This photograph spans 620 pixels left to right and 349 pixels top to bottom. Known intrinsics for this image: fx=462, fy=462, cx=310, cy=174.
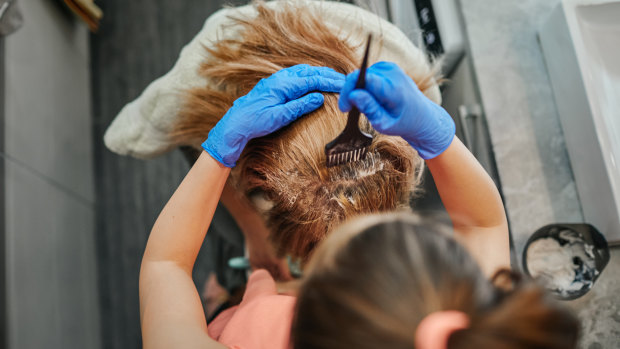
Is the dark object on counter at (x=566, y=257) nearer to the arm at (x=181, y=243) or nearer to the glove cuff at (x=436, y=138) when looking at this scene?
the glove cuff at (x=436, y=138)

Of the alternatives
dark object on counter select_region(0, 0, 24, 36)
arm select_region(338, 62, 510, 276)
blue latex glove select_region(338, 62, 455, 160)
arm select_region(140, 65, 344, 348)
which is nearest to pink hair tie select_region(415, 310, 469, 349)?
arm select_region(338, 62, 510, 276)

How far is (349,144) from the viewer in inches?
28.1

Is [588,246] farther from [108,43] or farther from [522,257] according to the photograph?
[108,43]

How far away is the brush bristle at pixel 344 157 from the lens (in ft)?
2.36

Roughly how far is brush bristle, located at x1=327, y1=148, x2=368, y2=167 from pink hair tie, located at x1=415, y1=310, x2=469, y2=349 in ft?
1.07

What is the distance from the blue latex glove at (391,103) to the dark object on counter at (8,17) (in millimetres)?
935

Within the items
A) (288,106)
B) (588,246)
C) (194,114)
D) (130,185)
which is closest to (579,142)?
(588,246)

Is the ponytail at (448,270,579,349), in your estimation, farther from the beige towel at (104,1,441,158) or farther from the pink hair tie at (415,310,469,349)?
the beige towel at (104,1,441,158)

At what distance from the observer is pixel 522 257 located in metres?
1.08

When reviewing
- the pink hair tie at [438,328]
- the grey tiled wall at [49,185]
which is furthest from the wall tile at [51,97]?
the pink hair tie at [438,328]

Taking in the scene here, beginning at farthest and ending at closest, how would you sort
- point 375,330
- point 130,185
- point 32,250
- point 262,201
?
point 130,185 < point 32,250 < point 262,201 < point 375,330

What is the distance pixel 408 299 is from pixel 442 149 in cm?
36

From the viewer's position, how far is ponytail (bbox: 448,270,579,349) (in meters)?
0.42

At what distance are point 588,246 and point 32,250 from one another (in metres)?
1.48
